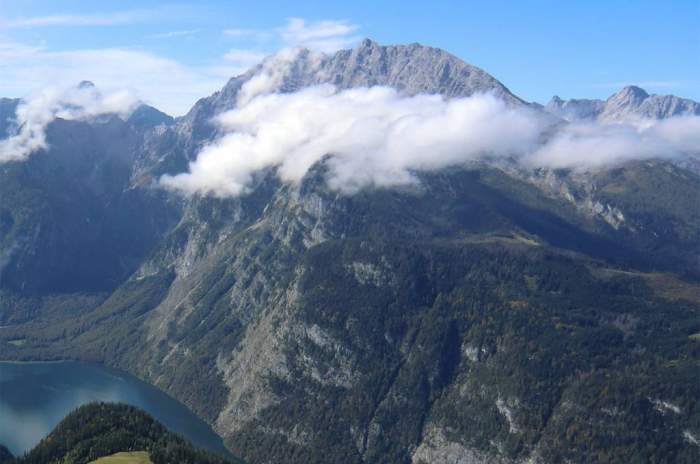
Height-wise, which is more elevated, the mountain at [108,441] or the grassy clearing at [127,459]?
the grassy clearing at [127,459]

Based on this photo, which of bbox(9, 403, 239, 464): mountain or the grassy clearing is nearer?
the grassy clearing

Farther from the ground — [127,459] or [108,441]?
[127,459]

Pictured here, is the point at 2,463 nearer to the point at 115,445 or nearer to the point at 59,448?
the point at 59,448

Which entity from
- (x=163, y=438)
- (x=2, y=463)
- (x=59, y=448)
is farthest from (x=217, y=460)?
(x=2, y=463)

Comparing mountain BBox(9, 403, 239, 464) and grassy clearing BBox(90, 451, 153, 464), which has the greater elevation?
grassy clearing BBox(90, 451, 153, 464)

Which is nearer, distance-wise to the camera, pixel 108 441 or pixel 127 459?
pixel 127 459
